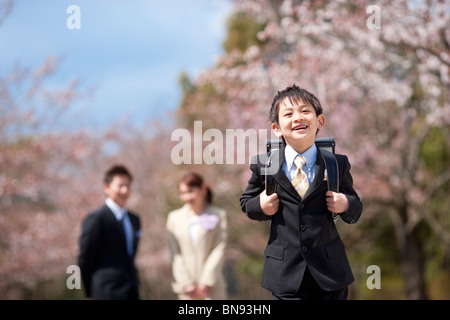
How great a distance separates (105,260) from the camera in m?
3.87

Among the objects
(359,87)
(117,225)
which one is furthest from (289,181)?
(359,87)

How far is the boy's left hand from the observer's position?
7.50ft

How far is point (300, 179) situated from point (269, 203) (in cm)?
20

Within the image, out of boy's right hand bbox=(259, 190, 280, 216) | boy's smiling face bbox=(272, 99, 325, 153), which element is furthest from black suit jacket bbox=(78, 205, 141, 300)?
boy's smiling face bbox=(272, 99, 325, 153)

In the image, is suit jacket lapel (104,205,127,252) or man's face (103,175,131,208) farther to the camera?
man's face (103,175,131,208)

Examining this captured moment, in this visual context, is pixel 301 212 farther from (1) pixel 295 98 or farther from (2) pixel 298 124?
(1) pixel 295 98

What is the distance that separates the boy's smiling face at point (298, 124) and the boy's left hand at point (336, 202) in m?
0.27

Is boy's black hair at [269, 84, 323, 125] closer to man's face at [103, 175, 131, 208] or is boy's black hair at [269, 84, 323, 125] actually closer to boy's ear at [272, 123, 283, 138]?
boy's ear at [272, 123, 283, 138]

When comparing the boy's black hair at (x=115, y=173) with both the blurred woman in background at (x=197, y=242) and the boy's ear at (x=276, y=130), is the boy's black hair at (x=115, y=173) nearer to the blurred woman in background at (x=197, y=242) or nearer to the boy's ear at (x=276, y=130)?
the blurred woman in background at (x=197, y=242)

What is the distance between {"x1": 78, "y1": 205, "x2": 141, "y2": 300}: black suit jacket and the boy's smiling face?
2.01 meters

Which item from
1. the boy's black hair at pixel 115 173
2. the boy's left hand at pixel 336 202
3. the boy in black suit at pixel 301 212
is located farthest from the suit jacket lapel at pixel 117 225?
the boy's left hand at pixel 336 202

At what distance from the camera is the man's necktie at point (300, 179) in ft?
7.74

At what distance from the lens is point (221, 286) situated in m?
4.26
